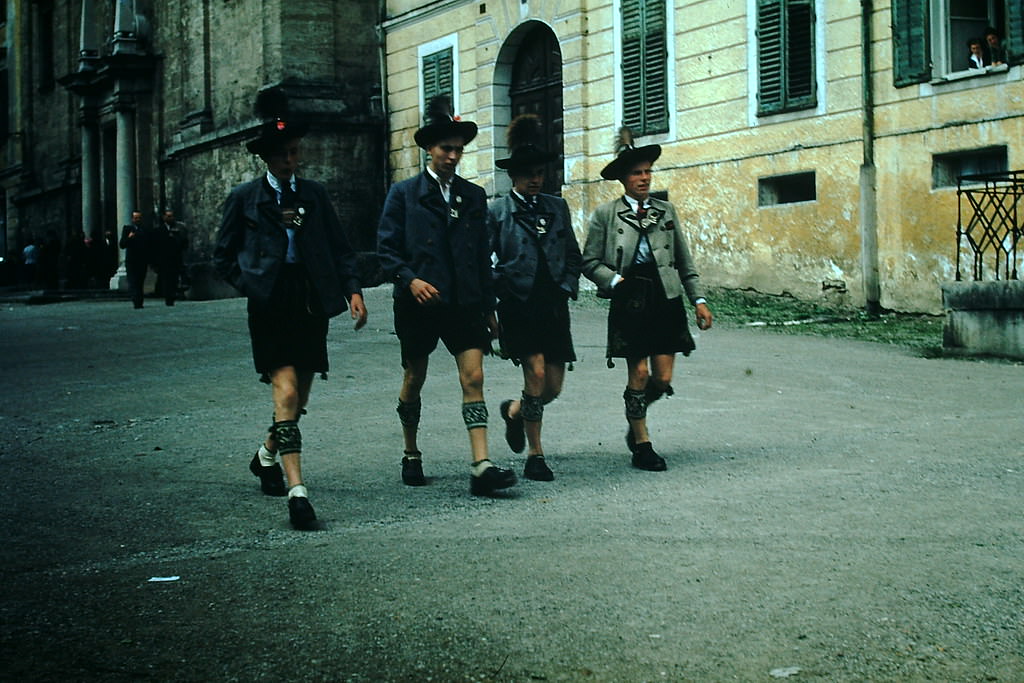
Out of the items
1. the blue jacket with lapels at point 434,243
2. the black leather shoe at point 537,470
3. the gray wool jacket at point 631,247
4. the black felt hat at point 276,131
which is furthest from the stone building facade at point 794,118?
the black felt hat at point 276,131

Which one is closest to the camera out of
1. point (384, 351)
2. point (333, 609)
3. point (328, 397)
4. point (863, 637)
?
point (863, 637)

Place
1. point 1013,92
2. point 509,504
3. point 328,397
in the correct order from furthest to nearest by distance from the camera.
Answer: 1. point 1013,92
2. point 328,397
3. point 509,504

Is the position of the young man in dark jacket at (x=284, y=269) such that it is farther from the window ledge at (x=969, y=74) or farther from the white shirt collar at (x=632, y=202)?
the window ledge at (x=969, y=74)

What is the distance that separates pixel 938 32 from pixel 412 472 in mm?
11835

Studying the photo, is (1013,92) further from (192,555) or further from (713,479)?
(192,555)

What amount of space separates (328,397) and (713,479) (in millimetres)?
4704

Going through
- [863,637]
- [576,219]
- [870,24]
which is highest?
[870,24]

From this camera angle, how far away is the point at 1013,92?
624 inches

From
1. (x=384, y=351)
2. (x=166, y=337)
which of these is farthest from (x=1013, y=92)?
(x=166, y=337)

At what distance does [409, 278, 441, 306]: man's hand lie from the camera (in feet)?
22.3

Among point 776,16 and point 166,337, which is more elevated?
point 776,16

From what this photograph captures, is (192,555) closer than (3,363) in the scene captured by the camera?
Yes

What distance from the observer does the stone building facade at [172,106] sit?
2705cm

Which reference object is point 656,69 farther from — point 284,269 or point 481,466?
point 284,269
